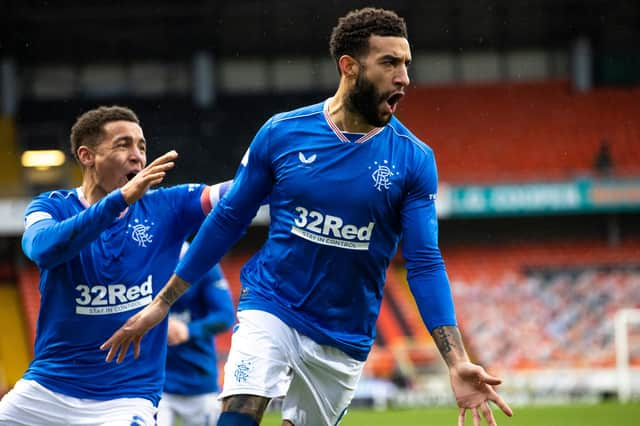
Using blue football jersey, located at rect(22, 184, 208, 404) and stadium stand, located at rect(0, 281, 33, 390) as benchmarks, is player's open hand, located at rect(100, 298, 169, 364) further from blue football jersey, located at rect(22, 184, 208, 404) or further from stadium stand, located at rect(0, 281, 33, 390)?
stadium stand, located at rect(0, 281, 33, 390)

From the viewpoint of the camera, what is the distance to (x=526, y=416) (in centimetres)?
1388

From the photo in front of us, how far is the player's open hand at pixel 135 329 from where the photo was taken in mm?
4141

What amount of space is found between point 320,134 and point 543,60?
76.3 feet

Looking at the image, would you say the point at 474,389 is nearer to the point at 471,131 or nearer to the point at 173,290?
the point at 173,290

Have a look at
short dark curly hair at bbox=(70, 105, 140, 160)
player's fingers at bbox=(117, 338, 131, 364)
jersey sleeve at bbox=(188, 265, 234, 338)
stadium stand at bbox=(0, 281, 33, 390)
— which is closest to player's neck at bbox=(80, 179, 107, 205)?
short dark curly hair at bbox=(70, 105, 140, 160)

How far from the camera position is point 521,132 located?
24.5 metres

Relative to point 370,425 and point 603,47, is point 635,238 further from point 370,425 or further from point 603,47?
point 370,425

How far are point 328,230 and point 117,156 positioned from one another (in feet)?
3.99

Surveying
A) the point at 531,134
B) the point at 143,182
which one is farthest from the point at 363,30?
the point at 531,134

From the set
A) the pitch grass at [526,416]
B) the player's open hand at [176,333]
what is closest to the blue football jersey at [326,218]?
the player's open hand at [176,333]

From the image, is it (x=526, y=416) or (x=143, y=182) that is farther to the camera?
(x=526, y=416)

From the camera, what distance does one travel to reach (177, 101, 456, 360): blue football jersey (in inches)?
163

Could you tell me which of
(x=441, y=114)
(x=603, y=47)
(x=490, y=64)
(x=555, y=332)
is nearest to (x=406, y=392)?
(x=555, y=332)

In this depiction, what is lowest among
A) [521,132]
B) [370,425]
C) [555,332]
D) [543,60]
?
[555,332]
